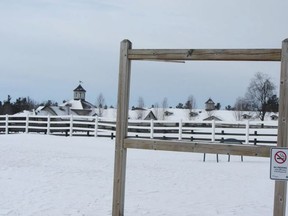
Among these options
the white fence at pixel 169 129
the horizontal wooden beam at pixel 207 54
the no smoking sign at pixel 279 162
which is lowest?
the white fence at pixel 169 129

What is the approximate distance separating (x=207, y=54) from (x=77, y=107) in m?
75.4

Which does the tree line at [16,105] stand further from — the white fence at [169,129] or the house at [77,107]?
the white fence at [169,129]

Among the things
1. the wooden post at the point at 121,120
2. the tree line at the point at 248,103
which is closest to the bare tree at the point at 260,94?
the tree line at the point at 248,103

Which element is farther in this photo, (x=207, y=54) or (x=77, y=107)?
(x=77, y=107)

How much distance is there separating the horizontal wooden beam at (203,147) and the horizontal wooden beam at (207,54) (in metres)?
1.05

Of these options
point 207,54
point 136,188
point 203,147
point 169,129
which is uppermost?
point 207,54

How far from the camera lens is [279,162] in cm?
505

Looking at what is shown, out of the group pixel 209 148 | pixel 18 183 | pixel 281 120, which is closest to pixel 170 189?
pixel 18 183

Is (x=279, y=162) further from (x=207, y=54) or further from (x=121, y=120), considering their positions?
(x=121, y=120)

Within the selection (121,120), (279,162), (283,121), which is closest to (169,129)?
(121,120)

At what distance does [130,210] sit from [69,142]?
54.1 ft

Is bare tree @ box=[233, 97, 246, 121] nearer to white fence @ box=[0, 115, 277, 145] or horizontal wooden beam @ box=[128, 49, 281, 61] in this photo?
white fence @ box=[0, 115, 277, 145]

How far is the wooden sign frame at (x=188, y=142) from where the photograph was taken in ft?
17.3

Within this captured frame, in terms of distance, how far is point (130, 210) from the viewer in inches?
283
